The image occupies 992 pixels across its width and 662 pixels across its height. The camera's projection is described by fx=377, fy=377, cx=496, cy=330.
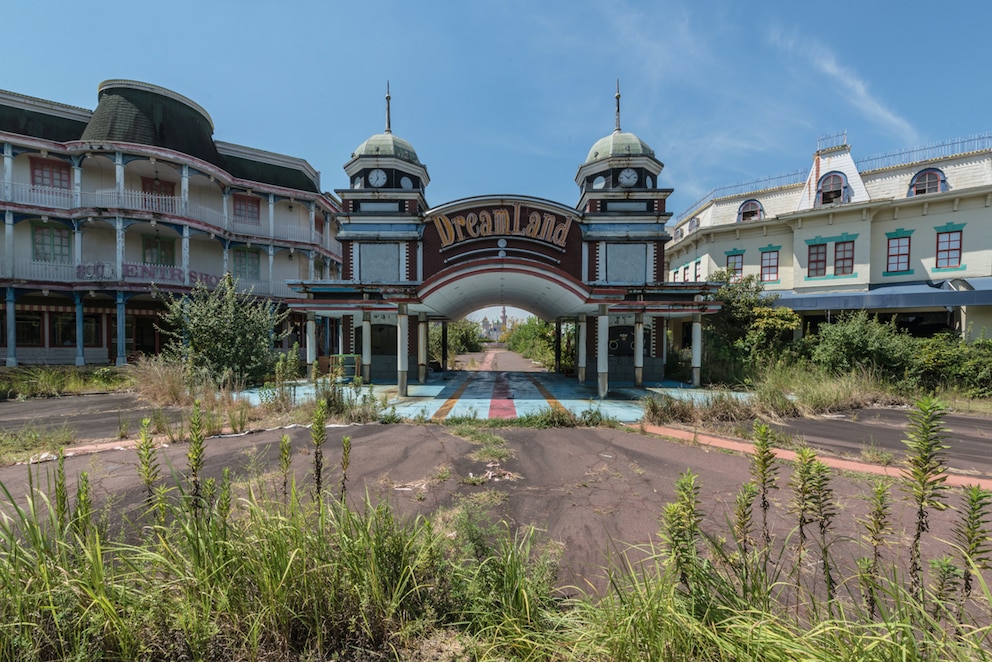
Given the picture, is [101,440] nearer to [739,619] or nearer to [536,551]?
[536,551]

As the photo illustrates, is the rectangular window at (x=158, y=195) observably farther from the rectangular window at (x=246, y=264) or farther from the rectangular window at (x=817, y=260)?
the rectangular window at (x=817, y=260)

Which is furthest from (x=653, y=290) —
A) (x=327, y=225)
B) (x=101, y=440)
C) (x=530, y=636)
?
(x=327, y=225)

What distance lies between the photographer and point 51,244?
61.7 feet

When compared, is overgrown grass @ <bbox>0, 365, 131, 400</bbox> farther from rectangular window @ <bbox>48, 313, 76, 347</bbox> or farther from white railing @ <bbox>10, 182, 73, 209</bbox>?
white railing @ <bbox>10, 182, 73, 209</bbox>

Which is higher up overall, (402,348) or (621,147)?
(621,147)

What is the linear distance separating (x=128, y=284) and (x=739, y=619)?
25.1m

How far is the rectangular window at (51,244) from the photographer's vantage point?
733 inches

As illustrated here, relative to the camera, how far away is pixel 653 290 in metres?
16.2

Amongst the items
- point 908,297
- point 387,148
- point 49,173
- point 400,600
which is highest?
point 387,148

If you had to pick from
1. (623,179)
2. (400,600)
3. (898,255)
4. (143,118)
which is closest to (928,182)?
(898,255)

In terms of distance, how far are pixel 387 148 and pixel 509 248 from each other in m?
8.26

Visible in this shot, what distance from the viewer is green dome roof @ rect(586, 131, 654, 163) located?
18.7m

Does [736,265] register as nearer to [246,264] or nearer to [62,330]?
[246,264]

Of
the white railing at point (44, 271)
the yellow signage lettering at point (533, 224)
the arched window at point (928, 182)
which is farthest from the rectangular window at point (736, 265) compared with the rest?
the white railing at point (44, 271)
